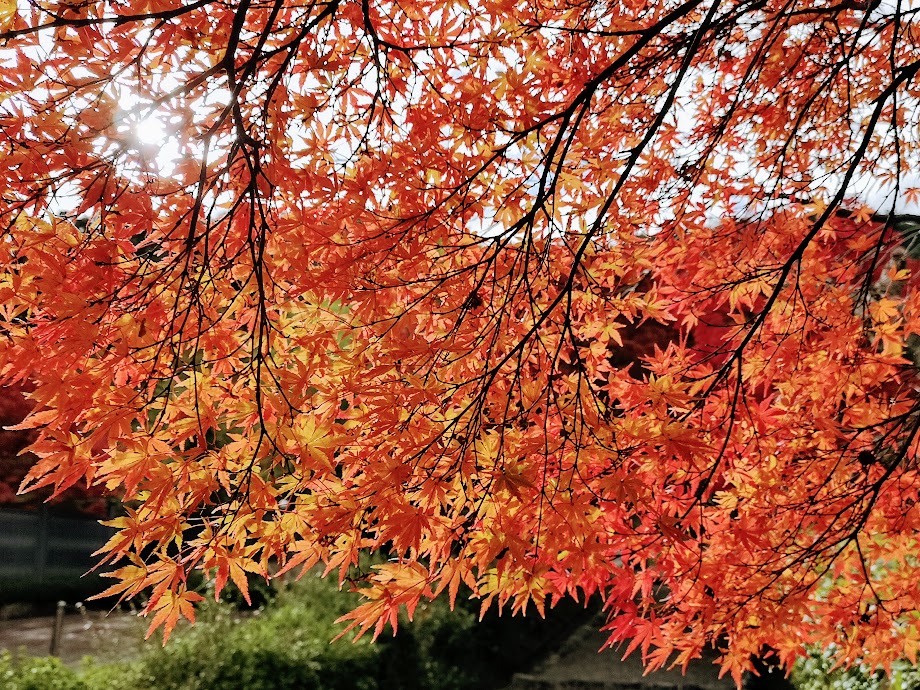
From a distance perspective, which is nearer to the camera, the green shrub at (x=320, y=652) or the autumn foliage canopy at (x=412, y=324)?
the autumn foliage canopy at (x=412, y=324)

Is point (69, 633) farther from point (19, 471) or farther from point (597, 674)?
point (597, 674)

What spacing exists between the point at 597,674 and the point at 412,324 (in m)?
6.75

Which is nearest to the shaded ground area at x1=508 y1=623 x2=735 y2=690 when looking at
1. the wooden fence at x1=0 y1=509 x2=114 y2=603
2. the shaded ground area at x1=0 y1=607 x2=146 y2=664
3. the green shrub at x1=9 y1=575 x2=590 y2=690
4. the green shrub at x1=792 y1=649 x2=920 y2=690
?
the green shrub at x1=9 y1=575 x2=590 y2=690

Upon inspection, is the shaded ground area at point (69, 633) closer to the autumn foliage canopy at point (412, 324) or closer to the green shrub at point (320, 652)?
the green shrub at point (320, 652)

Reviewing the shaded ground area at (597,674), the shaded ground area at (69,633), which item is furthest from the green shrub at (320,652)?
the shaded ground area at (69,633)

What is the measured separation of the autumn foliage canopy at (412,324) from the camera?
1.95 meters

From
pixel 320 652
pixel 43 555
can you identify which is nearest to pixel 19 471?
pixel 43 555

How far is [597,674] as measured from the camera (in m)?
7.73

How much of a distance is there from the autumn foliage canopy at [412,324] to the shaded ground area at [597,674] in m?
4.58

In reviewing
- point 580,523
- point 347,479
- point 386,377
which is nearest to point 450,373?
point 386,377

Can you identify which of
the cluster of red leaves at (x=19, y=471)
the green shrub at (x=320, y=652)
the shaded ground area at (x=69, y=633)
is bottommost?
the shaded ground area at (x=69, y=633)

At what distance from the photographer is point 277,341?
2.50 meters

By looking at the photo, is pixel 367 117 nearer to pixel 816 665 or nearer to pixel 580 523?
pixel 580 523

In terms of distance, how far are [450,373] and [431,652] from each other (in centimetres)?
566
